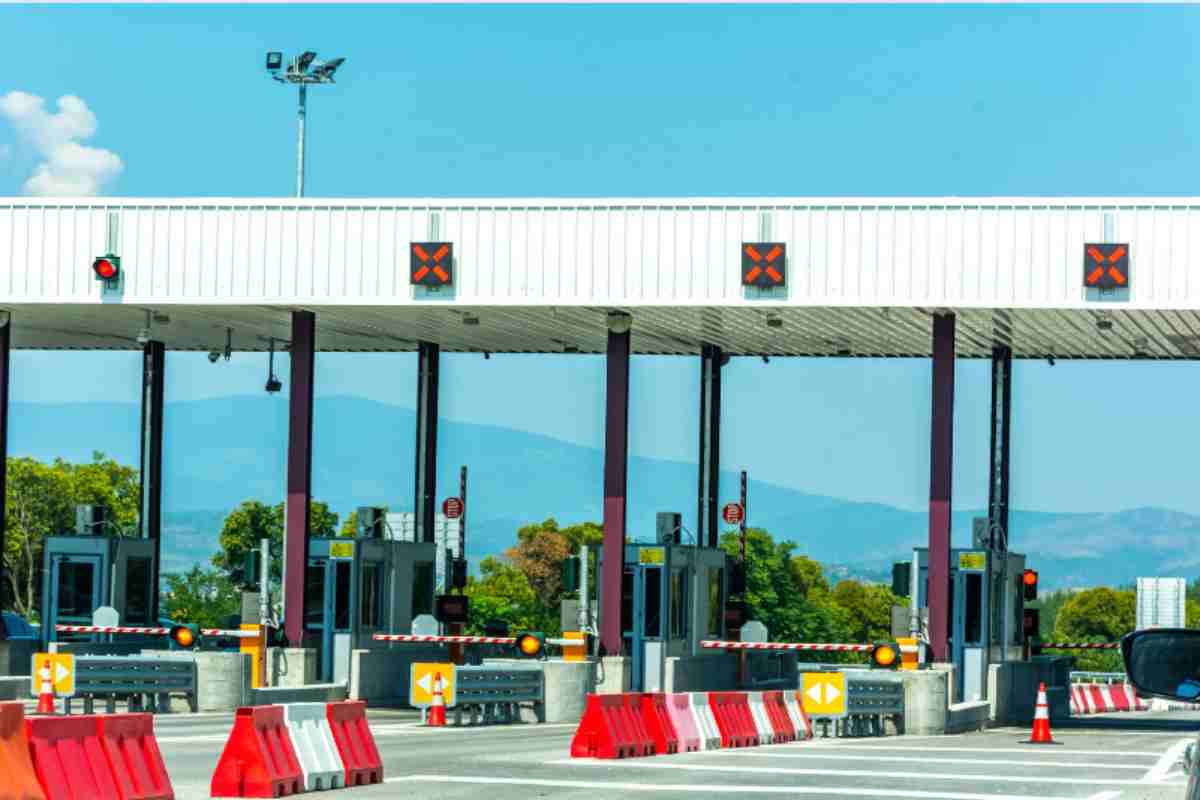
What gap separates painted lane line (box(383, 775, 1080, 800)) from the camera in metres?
18.5

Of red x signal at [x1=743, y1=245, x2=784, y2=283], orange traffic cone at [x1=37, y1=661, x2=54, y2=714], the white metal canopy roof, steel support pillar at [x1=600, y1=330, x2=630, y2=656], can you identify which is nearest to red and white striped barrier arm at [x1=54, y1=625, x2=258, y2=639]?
the white metal canopy roof

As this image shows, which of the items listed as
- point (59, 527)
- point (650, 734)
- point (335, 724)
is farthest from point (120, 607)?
point (59, 527)

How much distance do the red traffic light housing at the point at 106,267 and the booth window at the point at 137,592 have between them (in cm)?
571

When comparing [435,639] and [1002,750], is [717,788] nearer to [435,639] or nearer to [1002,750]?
[1002,750]

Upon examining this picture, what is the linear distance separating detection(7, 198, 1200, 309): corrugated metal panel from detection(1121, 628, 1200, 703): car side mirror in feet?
91.0

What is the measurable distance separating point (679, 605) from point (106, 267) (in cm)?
→ 1052

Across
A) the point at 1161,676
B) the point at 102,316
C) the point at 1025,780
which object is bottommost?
the point at 1025,780

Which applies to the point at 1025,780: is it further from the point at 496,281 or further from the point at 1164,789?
the point at 496,281

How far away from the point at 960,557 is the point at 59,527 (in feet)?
237

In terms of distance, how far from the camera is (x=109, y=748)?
15.5 m

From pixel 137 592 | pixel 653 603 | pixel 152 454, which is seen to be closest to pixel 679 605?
pixel 653 603

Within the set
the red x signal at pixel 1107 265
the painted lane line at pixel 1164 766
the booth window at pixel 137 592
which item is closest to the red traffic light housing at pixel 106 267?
the booth window at pixel 137 592

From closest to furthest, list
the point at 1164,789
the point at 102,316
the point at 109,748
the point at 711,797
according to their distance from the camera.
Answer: the point at 109,748, the point at 711,797, the point at 1164,789, the point at 102,316

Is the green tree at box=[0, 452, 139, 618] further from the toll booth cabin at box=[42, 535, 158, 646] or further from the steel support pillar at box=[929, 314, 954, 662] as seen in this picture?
the steel support pillar at box=[929, 314, 954, 662]
